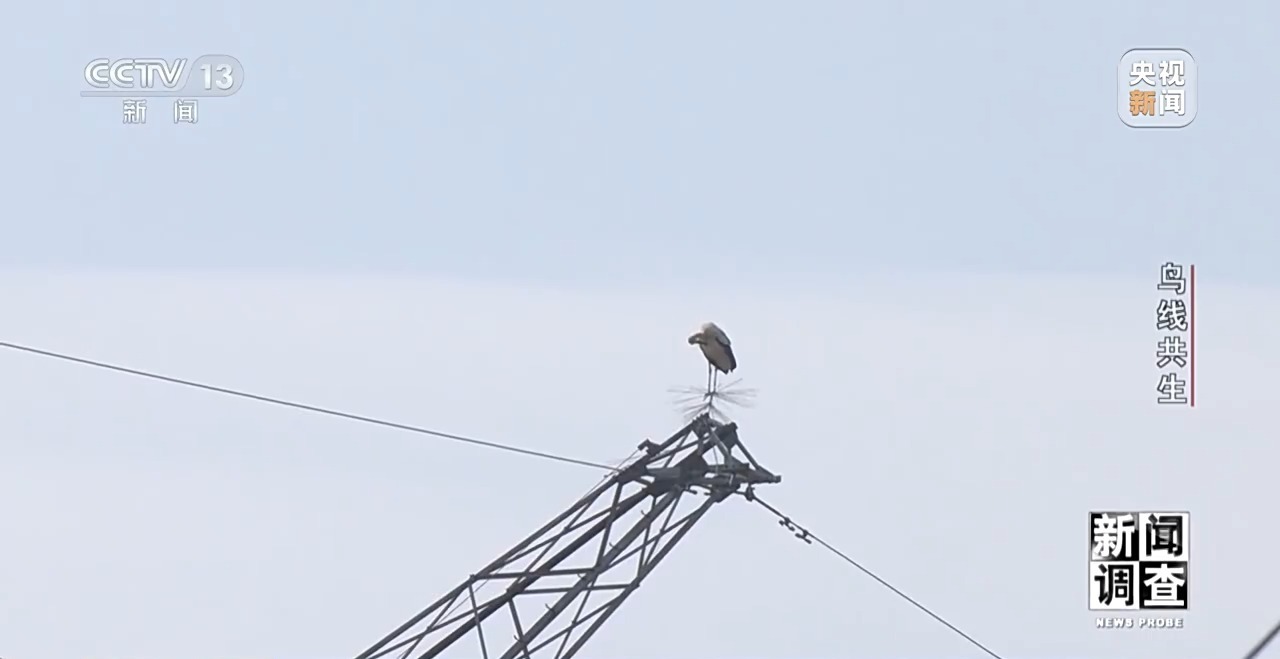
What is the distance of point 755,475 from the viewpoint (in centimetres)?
1012

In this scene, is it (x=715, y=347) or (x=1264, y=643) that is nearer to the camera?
(x=1264, y=643)

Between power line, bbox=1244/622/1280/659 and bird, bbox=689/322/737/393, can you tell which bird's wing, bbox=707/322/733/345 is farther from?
power line, bbox=1244/622/1280/659

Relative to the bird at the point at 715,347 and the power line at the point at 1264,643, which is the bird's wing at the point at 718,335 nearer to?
the bird at the point at 715,347

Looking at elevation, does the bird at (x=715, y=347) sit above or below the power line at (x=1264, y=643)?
above

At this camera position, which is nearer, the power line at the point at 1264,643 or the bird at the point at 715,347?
the power line at the point at 1264,643

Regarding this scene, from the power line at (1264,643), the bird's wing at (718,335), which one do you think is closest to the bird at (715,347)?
the bird's wing at (718,335)

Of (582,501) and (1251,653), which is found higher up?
(582,501)

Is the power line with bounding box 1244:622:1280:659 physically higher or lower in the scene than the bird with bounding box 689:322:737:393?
lower

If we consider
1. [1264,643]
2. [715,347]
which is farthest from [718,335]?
[1264,643]

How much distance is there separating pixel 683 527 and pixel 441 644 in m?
1.70

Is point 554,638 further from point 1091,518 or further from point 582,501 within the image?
point 1091,518

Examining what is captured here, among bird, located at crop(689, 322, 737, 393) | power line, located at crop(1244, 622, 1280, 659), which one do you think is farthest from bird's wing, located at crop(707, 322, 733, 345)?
power line, located at crop(1244, 622, 1280, 659)

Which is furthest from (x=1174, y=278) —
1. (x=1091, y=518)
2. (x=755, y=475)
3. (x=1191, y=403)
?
(x=755, y=475)

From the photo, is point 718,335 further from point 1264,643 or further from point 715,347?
point 1264,643
